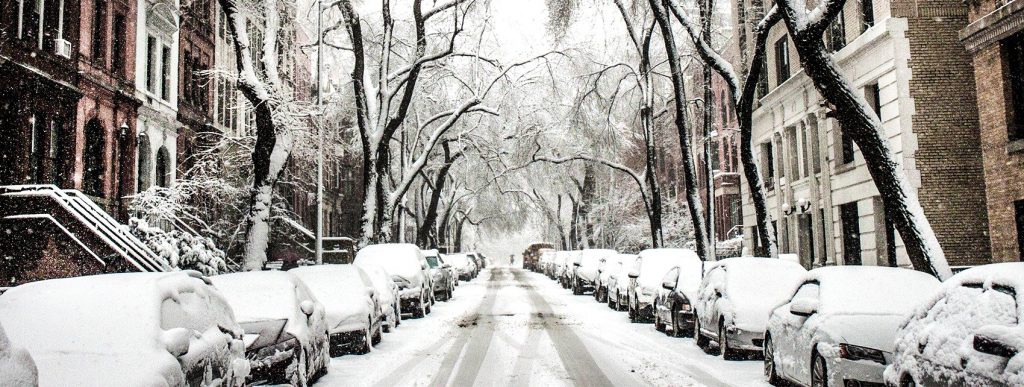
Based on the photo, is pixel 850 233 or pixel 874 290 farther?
pixel 850 233

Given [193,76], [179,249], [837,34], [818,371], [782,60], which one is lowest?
[818,371]

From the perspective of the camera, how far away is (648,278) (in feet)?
65.3

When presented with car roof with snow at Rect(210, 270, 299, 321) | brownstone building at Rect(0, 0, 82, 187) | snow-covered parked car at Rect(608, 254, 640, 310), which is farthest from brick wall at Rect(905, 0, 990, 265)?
brownstone building at Rect(0, 0, 82, 187)

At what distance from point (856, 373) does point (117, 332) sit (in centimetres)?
609

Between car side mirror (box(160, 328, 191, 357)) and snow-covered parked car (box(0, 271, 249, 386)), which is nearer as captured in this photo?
snow-covered parked car (box(0, 271, 249, 386))

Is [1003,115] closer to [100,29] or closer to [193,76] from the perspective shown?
[100,29]

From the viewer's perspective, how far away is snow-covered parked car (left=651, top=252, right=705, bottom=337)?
15852 millimetres

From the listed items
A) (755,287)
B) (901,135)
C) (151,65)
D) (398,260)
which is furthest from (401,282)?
(151,65)

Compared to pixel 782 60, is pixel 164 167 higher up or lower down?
lower down

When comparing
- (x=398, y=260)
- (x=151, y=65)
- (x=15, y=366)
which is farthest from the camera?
(x=151, y=65)

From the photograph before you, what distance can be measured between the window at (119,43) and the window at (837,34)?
22.6 metres

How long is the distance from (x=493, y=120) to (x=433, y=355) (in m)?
32.3

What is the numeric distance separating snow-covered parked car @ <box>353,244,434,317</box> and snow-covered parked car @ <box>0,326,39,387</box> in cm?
1580

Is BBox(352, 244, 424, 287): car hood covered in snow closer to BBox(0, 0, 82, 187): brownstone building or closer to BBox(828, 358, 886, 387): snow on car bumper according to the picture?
BBox(0, 0, 82, 187): brownstone building
